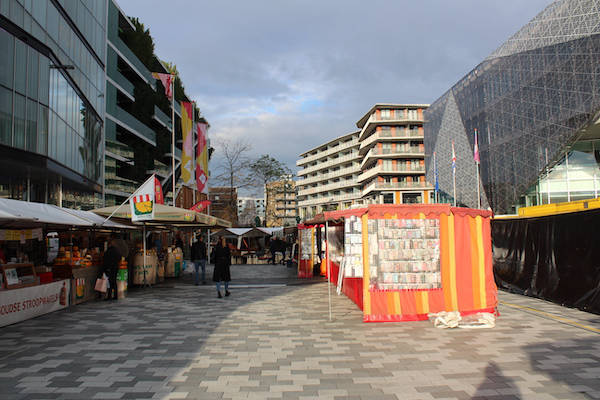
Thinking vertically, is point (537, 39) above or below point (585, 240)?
above

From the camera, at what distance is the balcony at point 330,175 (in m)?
87.7

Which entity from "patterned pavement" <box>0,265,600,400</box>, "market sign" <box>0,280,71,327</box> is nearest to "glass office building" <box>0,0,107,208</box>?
"market sign" <box>0,280,71,327</box>

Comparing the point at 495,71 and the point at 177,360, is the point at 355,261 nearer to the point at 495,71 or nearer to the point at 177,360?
the point at 177,360

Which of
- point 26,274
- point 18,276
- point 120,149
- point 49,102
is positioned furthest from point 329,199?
point 18,276

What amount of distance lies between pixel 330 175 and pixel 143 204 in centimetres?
8408

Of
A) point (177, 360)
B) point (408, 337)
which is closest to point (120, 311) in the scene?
point (177, 360)

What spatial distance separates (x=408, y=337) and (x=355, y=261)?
201 centimetres

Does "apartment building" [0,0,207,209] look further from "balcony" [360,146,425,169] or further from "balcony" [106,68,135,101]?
"balcony" [360,146,425,169]

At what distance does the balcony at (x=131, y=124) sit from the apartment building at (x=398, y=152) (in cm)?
3905

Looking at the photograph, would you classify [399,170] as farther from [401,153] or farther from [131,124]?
[131,124]

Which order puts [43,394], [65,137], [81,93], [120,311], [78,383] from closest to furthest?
[43,394] < [78,383] < [120,311] < [65,137] < [81,93]

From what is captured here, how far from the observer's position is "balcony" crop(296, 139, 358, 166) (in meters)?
88.3

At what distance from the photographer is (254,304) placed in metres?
11.6

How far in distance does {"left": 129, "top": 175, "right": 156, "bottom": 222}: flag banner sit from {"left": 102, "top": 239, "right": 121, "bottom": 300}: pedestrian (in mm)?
1087
